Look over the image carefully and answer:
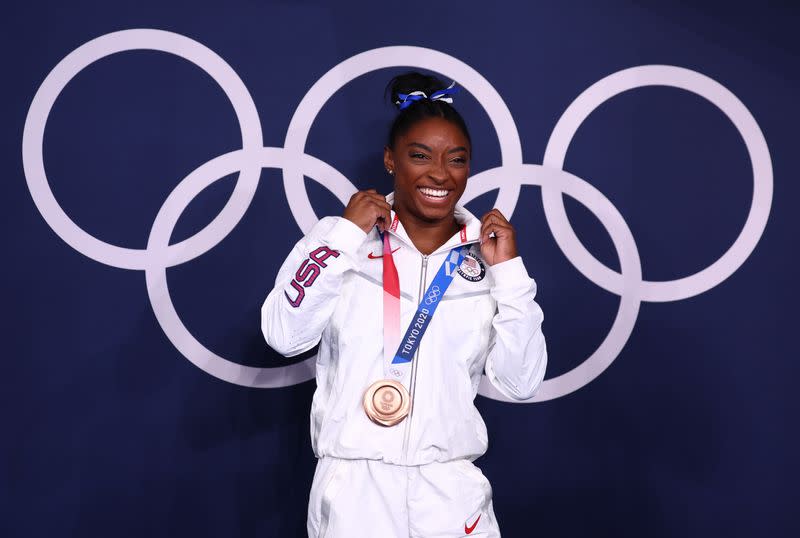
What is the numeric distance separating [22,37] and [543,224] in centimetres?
192

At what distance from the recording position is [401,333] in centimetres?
219

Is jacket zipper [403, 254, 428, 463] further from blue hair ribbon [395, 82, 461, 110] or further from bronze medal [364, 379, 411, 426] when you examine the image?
blue hair ribbon [395, 82, 461, 110]

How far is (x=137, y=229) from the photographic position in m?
2.91

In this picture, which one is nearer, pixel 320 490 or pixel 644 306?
pixel 320 490

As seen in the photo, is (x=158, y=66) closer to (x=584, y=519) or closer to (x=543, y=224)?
(x=543, y=224)

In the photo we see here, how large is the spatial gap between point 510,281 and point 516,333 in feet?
0.46

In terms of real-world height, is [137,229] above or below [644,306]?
above

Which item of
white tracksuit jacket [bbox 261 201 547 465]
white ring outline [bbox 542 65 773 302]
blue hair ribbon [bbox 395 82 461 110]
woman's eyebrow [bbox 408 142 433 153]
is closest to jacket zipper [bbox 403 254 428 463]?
white tracksuit jacket [bbox 261 201 547 465]

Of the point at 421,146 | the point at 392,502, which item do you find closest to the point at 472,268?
the point at 421,146

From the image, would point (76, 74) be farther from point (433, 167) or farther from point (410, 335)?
point (410, 335)

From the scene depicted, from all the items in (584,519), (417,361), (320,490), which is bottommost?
(584,519)

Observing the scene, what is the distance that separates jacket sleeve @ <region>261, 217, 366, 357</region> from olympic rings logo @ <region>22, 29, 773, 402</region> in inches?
30.6

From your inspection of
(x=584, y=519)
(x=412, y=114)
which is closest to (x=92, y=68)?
(x=412, y=114)

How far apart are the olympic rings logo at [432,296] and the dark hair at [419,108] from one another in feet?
1.47
